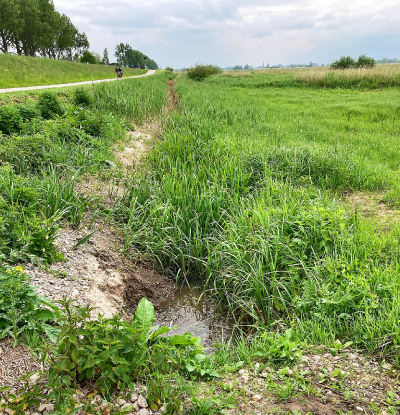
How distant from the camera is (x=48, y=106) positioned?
22.5 feet

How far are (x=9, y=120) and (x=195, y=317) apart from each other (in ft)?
15.8

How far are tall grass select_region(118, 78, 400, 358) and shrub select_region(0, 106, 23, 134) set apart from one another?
2.54m

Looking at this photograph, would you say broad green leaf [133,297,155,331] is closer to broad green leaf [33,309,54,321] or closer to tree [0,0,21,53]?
broad green leaf [33,309,54,321]

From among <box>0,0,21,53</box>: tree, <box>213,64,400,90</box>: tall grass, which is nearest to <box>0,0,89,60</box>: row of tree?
<box>0,0,21,53</box>: tree

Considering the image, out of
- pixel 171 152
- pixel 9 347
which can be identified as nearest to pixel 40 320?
pixel 9 347

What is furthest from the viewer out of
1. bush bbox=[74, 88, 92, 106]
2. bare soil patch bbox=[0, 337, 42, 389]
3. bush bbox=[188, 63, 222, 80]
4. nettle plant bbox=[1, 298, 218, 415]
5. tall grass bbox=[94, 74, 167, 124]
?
bush bbox=[188, 63, 222, 80]

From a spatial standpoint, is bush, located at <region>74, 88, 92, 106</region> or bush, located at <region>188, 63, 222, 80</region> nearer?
bush, located at <region>74, 88, 92, 106</region>

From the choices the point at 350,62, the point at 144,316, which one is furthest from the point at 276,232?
the point at 350,62

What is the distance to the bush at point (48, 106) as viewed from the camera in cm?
677

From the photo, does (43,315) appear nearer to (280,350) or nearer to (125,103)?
(280,350)

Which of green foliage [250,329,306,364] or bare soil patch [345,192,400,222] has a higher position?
bare soil patch [345,192,400,222]

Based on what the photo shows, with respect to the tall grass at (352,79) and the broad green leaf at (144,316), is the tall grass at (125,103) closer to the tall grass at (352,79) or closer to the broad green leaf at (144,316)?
the broad green leaf at (144,316)

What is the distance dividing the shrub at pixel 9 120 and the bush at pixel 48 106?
112 cm

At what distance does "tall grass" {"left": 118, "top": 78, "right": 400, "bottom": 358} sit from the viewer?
2619 mm
